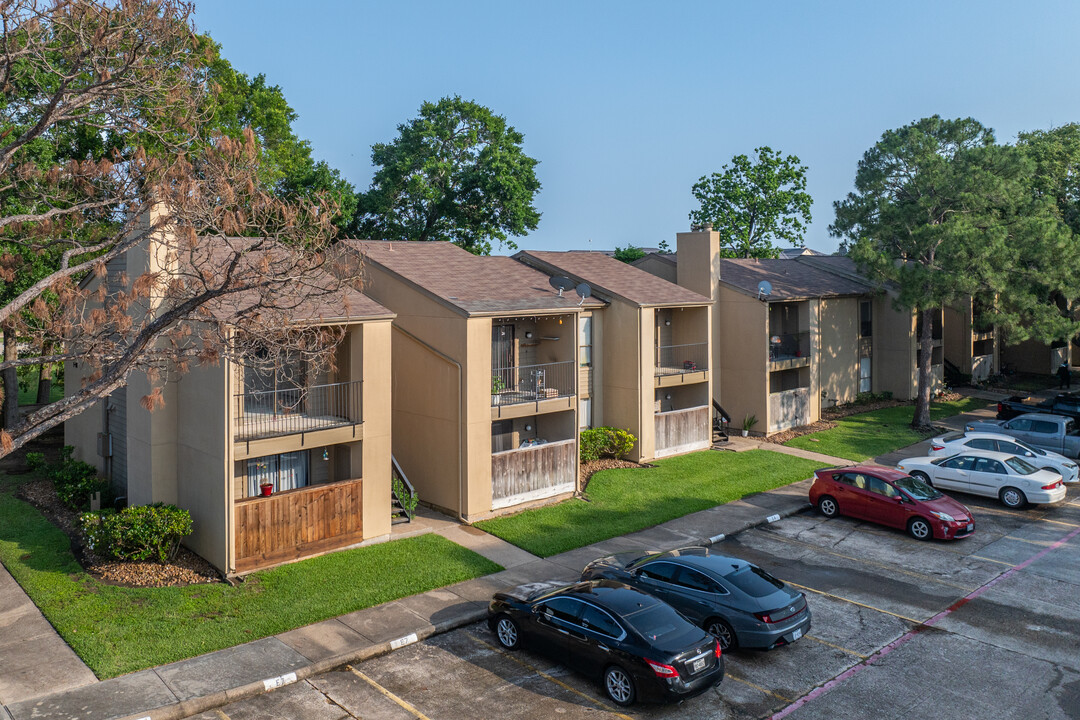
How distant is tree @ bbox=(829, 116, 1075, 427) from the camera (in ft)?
99.1

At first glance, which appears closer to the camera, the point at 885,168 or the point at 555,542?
the point at 555,542

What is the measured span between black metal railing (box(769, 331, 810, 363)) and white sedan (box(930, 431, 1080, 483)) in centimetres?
790

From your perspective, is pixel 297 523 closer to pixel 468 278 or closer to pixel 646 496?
pixel 468 278

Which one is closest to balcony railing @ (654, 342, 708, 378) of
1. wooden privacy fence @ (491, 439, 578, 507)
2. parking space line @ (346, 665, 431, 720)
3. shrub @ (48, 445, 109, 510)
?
wooden privacy fence @ (491, 439, 578, 507)

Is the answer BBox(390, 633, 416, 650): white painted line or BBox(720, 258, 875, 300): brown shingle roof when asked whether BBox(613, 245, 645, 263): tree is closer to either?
BBox(720, 258, 875, 300): brown shingle roof

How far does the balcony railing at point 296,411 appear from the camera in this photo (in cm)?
1736

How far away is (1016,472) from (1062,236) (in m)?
13.4

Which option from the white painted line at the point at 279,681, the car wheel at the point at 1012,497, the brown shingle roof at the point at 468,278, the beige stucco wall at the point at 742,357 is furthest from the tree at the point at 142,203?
the beige stucco wall at the point at 742,357

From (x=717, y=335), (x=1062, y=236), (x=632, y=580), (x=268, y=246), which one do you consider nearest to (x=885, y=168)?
(x=1062, y=236)

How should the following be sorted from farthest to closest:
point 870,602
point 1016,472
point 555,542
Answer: point 1016,472, point 555,542, point 870,602

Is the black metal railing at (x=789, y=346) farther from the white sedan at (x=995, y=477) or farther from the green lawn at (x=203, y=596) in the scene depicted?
the green lawn at (x=203, y=596)

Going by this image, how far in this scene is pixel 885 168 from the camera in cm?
3256

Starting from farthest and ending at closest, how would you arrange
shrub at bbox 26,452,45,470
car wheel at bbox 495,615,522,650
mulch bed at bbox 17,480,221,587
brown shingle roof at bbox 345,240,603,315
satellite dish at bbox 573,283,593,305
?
shrub at bbox 26,452,45,470 < satellite dish at bbox 573,283,593,305 < brown shingle roof at bbox 345,240,603,315 < mulch bed at bbox 17,480,221,587 < car wheel at bbox 495,615,522,650

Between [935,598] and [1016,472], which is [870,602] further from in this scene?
[1016,472]
